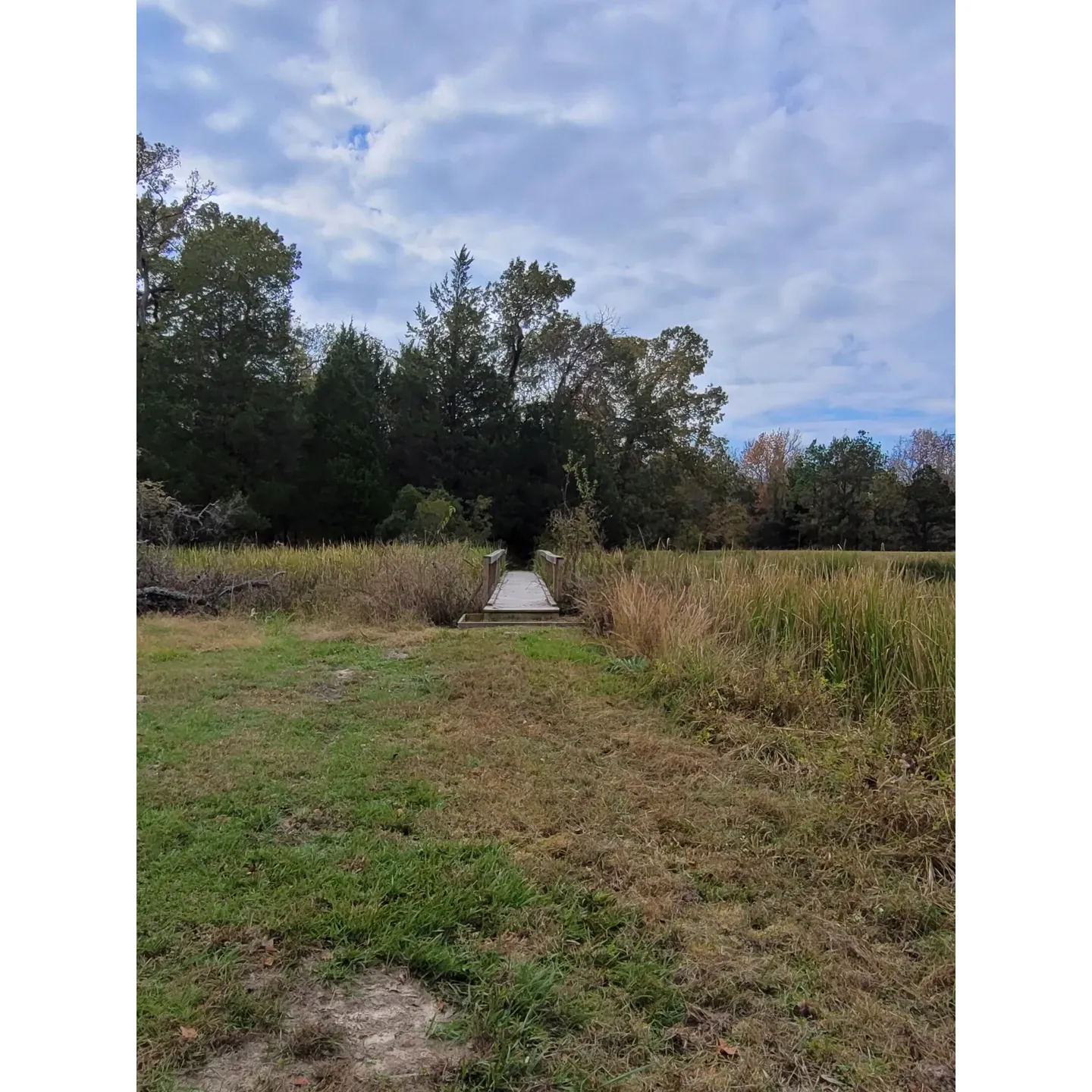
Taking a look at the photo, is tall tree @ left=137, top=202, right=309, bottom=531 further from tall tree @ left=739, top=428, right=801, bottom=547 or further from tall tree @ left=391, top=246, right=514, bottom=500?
tall tree @ left=739, top=428, right=801, bottom=547

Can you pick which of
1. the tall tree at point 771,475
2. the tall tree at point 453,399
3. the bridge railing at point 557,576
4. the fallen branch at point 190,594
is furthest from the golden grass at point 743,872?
the tall tree at point 453,399

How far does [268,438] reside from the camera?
66.3 feet

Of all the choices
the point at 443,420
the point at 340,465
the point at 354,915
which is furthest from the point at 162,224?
the point at 354,915

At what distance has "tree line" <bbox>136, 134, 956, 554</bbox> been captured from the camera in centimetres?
1925

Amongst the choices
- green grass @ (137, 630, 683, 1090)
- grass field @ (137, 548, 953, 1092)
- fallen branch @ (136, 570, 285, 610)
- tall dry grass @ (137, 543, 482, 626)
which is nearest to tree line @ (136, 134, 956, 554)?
tall dry grass @ (137, 543, 482, 626)

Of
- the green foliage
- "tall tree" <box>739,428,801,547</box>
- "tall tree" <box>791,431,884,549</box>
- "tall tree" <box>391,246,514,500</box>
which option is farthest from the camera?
"tall tree" <box>739,428,801,547</box>

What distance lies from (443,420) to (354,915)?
2299 centimetres

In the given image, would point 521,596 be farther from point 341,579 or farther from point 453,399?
point 453,399

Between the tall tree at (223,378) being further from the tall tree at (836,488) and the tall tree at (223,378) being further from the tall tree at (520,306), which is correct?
the tall tree at (836,488)

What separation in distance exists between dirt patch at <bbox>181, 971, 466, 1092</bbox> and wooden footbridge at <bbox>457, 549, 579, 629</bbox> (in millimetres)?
6144

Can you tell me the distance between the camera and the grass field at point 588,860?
1.42 meters

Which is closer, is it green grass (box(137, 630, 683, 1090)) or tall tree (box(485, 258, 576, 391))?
green grass (box(137, 630, 683, 1090))

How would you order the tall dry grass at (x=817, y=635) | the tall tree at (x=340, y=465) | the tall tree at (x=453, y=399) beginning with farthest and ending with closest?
the tall tree at (x=453, y=399)
the tall tree at (x=340, y=465)
the tall dry grass at (x=817, y=635)
